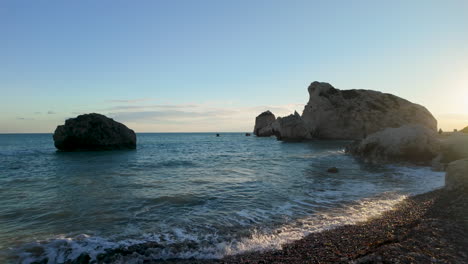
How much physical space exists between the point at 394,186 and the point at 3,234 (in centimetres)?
1714

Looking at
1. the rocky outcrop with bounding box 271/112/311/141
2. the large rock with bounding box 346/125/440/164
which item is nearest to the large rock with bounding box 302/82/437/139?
the rocky outcrop with bounding box 271/112/311/141

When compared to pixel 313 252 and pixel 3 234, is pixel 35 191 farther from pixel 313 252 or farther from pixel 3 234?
pixel 313 252

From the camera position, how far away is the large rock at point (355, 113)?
6856 centimetres

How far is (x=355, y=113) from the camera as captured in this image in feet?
226

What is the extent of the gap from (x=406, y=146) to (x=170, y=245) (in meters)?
24.5

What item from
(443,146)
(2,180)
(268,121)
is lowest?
(2,180)

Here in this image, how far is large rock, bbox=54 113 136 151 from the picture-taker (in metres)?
39.1

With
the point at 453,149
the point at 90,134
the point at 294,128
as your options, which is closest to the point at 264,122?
the point at 294,128

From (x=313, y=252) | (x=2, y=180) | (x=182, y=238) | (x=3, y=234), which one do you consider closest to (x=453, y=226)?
(x=313, y=252)

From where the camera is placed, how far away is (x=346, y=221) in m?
8.54

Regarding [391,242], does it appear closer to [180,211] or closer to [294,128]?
[180,211]

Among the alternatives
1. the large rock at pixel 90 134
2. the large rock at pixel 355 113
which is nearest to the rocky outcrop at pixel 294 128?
the large rock at pixel 355 113

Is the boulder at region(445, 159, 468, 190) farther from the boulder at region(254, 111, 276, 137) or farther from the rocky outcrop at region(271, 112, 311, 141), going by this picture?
the boulder at region(254, 111, 276, 137)

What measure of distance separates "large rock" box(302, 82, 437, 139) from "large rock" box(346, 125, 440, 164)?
44549 millimetres
